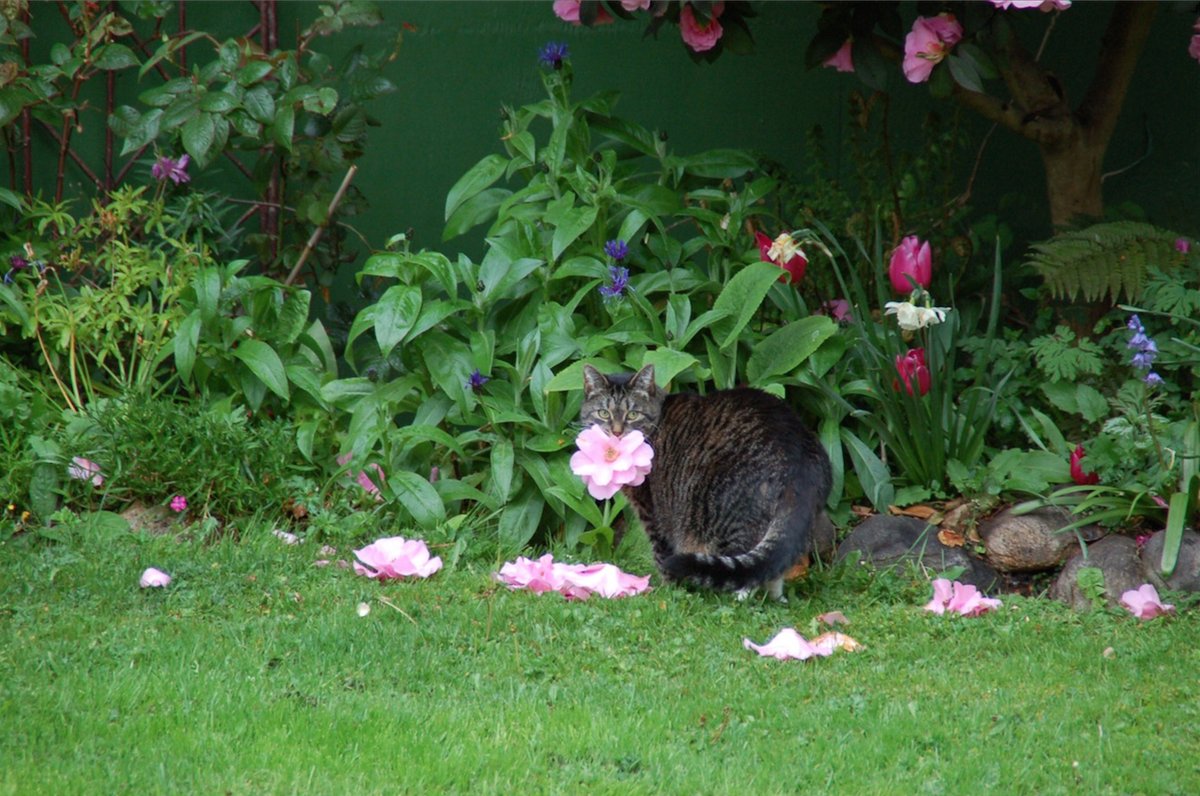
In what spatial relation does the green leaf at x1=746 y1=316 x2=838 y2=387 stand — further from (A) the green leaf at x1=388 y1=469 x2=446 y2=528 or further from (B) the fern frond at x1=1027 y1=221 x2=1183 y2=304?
(A) the green leaf at x1=388 y1=469 x2=446 y2=528

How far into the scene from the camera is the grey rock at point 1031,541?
182 inches

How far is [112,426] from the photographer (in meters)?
5.07

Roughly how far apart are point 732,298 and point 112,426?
2.51 meters

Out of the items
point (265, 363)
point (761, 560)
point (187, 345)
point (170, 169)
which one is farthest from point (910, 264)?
point (170, 169)

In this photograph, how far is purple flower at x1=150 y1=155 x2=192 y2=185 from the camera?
19.1 ft

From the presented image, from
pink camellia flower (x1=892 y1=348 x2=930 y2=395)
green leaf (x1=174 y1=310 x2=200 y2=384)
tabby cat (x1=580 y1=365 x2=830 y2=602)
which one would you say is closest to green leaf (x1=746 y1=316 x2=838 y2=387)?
pink camellia flower (x1=892 y1=348 x2=930 y2=395)

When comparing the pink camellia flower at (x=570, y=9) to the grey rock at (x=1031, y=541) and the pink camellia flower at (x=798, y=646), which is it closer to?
the grey rock at (x=1031, y=541)

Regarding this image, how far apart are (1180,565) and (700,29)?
265cm

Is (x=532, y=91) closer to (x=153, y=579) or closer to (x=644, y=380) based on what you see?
(x=644, y=380)

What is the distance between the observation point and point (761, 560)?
407cm

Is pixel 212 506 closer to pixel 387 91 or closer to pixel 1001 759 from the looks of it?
pixel 387 91

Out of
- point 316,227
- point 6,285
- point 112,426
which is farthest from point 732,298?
point 6,285

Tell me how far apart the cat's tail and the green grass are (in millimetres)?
134

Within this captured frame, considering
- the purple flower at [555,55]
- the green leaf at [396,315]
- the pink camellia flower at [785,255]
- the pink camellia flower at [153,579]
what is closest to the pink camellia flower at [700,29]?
the purple flower at [555,55]
